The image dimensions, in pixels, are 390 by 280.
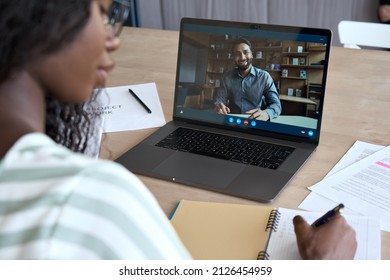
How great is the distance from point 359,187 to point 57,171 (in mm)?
733

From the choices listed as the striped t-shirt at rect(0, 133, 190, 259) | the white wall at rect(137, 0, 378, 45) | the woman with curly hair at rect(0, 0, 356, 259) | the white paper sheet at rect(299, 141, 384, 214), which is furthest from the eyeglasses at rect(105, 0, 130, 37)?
the white wall at rect(137, 0, 378, 45)

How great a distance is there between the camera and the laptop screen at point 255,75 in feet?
4.05

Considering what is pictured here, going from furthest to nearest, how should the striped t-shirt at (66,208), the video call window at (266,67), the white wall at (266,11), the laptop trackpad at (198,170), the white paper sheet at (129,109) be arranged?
the white wall at (266,11) < the white paper sheet at (129,109) < the video call window at (266,67) < the laptop trackpad at (198,170) < the striped t-shirt at (66,208)

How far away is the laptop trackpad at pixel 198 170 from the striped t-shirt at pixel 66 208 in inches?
21.5

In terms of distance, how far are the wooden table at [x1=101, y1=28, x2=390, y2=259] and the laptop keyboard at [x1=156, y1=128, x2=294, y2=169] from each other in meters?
0.07

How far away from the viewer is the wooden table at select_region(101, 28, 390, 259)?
109 centimetres

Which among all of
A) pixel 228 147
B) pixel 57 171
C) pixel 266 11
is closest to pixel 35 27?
pixel 57 171

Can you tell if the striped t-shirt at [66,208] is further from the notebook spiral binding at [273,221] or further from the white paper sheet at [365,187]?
the white paper sheet at [365,187]

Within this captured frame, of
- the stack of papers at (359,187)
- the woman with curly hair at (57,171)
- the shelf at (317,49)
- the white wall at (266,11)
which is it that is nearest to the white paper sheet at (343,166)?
the stack of papers at (359,187)

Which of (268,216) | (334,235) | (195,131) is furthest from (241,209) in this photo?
(195,131)

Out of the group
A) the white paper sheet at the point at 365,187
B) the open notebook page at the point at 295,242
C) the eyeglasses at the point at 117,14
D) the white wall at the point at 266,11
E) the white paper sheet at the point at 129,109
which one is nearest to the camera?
the eyeglasses at the point at 117,14

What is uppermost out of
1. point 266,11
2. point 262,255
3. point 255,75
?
point 255,75

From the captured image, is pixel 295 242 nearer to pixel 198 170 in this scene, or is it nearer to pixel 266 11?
pixel 198 170

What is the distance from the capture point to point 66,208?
0.52 metres
